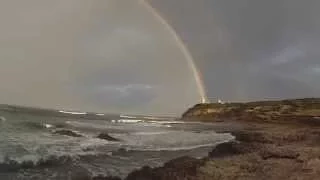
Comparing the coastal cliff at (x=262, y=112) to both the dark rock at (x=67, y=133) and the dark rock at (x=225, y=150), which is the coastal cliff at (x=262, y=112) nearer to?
the dark rock at (x=225, y=150)

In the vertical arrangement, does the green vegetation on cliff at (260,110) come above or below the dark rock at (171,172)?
above

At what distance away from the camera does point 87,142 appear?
3.55 ft

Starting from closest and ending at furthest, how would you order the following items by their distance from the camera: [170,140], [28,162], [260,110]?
[28,162]
[170,140]
[260,110]

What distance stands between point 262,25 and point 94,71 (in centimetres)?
39

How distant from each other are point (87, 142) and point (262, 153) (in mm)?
303

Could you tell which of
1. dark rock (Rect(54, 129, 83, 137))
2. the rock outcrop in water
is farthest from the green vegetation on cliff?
dark rock (Rect(54, 129, 83, 137))

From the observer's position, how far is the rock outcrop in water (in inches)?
40.9

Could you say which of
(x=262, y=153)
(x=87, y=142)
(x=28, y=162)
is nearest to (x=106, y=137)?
(x=87, y=142)

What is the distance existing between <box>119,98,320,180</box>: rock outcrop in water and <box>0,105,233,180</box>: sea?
0.03 m

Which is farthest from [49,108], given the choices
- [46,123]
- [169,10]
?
[169,10]

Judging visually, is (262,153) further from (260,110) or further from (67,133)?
(67,133)

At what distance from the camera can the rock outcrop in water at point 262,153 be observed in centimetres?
104

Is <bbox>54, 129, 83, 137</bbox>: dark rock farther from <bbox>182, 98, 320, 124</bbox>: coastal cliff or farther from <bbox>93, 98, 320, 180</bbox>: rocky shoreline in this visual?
<bbox>182, 98, 320, 124</bbox>: coastal cliff

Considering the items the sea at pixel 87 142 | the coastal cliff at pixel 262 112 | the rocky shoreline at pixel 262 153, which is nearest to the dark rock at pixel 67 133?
the sea at pixel 87 142
